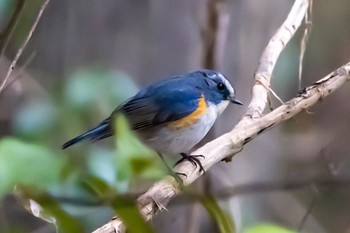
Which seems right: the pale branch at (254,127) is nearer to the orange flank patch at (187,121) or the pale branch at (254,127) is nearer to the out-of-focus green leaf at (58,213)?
A: the orange flank patch at (187,121)

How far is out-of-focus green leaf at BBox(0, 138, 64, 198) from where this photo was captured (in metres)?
0.44

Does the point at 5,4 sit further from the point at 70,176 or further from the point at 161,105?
the point at 70,176

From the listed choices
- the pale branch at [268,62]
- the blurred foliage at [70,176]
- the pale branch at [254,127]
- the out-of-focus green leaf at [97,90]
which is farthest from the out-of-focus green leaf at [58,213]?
the out-of-focus green leaf at [97,90]

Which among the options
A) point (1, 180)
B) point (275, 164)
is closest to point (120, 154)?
point (1, 180)

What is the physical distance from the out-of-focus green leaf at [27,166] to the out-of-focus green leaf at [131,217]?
0.07 meters

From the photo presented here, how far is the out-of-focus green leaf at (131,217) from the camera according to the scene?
1.20 ft

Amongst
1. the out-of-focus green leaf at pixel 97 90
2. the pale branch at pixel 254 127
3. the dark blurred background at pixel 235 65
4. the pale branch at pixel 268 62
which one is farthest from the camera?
the dark blurred background at pixel 235 65

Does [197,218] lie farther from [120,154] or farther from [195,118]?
[120,154]

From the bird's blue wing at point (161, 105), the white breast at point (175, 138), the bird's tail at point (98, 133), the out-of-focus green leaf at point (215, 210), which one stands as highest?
the bird's blue wing at point (161, 105)

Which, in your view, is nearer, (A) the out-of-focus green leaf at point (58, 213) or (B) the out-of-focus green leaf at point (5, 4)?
(A) the out-of-focus green leaf at point (58, 213)

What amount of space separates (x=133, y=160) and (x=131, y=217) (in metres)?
0.05

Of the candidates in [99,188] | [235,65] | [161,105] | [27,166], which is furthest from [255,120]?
[235,65]

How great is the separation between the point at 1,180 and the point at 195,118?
1.26 m

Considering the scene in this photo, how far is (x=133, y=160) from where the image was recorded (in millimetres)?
411
